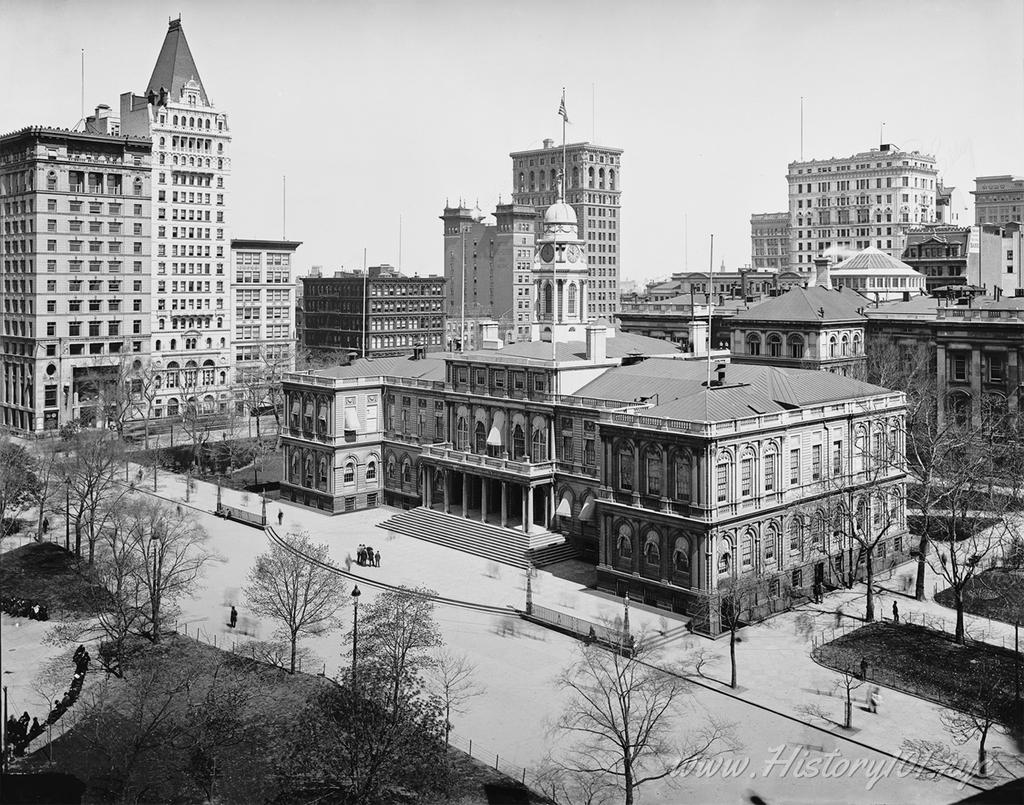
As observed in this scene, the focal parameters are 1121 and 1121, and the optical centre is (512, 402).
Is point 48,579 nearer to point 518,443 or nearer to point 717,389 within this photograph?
point 518,443

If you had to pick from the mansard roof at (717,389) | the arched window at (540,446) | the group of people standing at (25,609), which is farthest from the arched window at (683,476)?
the group of people standing at (25,609)

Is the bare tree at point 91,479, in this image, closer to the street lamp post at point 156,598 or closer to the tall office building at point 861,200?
the street lamp post at point 156,598

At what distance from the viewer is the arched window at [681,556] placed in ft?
178

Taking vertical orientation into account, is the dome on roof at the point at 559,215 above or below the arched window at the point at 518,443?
above

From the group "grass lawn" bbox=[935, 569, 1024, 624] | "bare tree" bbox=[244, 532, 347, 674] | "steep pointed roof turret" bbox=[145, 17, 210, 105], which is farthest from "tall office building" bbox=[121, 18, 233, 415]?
"grass lawn" bbox=[935, 569, 1024, 624]

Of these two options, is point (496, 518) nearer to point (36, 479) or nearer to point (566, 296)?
point (566, 296)

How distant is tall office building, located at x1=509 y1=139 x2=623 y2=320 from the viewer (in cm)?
18488

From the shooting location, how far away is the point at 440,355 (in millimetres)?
88312

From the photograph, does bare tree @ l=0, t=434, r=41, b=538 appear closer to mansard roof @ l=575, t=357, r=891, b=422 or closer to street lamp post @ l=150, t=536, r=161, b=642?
street lamp post @ l=150, t=536, r=161, b=642

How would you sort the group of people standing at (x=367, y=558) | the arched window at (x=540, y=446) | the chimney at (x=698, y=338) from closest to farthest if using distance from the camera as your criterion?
the group of people standing at (x=367, y=558)
the arched window at (x=540, y=446)
the chimney at (x=698, y=338)

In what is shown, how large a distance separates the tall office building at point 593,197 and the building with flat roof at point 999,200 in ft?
187

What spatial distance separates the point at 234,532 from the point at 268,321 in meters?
68.3

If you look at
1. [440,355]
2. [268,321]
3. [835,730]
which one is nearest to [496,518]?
[440,355]

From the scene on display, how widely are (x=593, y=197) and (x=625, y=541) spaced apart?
135 meters
